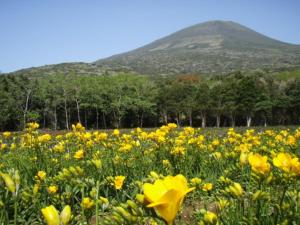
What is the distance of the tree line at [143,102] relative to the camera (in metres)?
66.5

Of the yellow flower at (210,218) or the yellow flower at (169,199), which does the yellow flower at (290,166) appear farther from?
the yellow flower at (169,199)

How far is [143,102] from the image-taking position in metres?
72.0

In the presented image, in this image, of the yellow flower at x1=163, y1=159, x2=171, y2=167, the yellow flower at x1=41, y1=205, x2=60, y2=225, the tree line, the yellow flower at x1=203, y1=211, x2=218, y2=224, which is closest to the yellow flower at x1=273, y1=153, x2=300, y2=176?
the yellow flower at x1=203, y1=211, x2=218, y2=224

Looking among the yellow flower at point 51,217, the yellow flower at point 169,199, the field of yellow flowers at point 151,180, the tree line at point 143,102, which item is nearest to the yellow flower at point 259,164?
the field of yellow flowers at point 151,180

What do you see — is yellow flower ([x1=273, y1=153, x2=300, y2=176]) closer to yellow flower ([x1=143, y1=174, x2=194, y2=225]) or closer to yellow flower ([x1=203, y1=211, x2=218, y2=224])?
yellow flower ([x1=203, y1=211, x2=218, y2=224])

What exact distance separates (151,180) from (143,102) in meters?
69.6

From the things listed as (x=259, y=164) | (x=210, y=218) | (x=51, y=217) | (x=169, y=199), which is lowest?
(x=210, y=218)

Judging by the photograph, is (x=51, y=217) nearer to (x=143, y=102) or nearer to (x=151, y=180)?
(x=151, y=180)

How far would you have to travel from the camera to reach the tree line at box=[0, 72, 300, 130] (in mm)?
66500

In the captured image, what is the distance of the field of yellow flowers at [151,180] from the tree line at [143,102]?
195 ft

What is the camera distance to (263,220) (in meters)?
3.09

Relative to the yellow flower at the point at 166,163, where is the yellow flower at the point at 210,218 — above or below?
above

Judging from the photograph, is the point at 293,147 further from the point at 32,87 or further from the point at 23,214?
the point at 32,87

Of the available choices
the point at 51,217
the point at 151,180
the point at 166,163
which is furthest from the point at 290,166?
the point at 166,163
